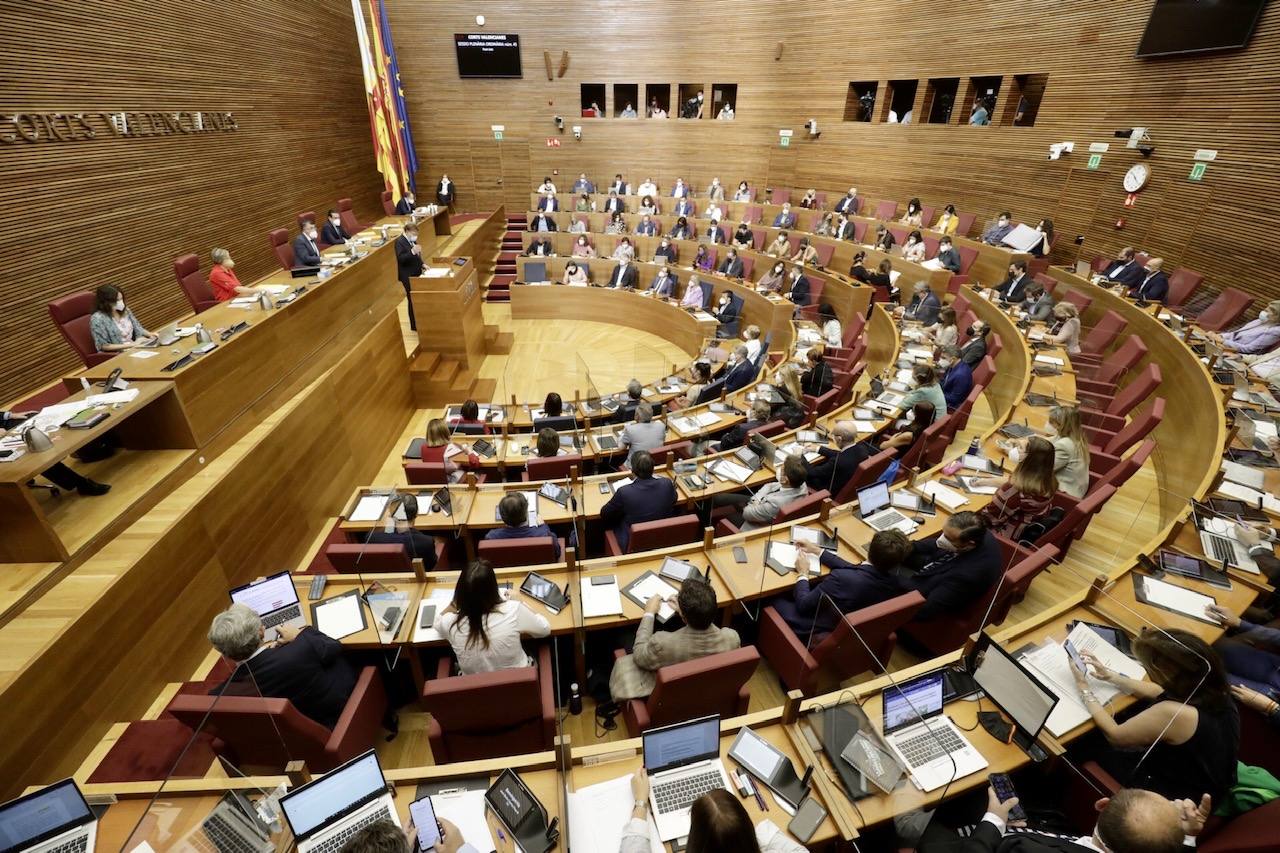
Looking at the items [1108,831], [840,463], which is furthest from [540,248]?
[1108,831]

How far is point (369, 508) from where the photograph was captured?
4062 mm

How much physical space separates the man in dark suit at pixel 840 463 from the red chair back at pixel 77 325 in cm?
541

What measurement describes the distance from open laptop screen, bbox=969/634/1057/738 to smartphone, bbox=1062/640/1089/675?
39 centimetres

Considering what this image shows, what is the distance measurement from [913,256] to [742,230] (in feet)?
9.67

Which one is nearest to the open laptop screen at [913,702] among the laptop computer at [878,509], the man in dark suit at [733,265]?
the laptop computer at [878,509]

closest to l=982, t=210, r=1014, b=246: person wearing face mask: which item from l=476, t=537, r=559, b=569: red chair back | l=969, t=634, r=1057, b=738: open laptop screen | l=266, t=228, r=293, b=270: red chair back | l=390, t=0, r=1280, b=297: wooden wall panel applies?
l=390, t=0, r=1280, b=297: wooden wall panel

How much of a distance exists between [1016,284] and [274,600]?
8330 mm

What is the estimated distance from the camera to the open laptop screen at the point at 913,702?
2.26 meters

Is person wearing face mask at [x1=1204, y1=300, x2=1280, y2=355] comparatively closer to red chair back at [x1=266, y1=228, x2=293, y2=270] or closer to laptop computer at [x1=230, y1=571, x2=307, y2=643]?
laptop computer at [x1=230, y1=571, x2=307, y2=643]

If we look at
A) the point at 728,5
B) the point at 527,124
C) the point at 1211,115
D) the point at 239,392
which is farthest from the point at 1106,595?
the point at 527,124

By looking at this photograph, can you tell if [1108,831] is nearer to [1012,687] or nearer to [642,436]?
[1012,687]

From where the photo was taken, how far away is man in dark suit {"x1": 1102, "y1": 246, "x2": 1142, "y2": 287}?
693cm

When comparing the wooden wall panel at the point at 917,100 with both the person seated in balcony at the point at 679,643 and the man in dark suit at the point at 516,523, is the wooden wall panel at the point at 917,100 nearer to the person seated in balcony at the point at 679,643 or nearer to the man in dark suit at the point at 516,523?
the person seated in balcony at the point at 679,643

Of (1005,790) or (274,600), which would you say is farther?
(274,600)
